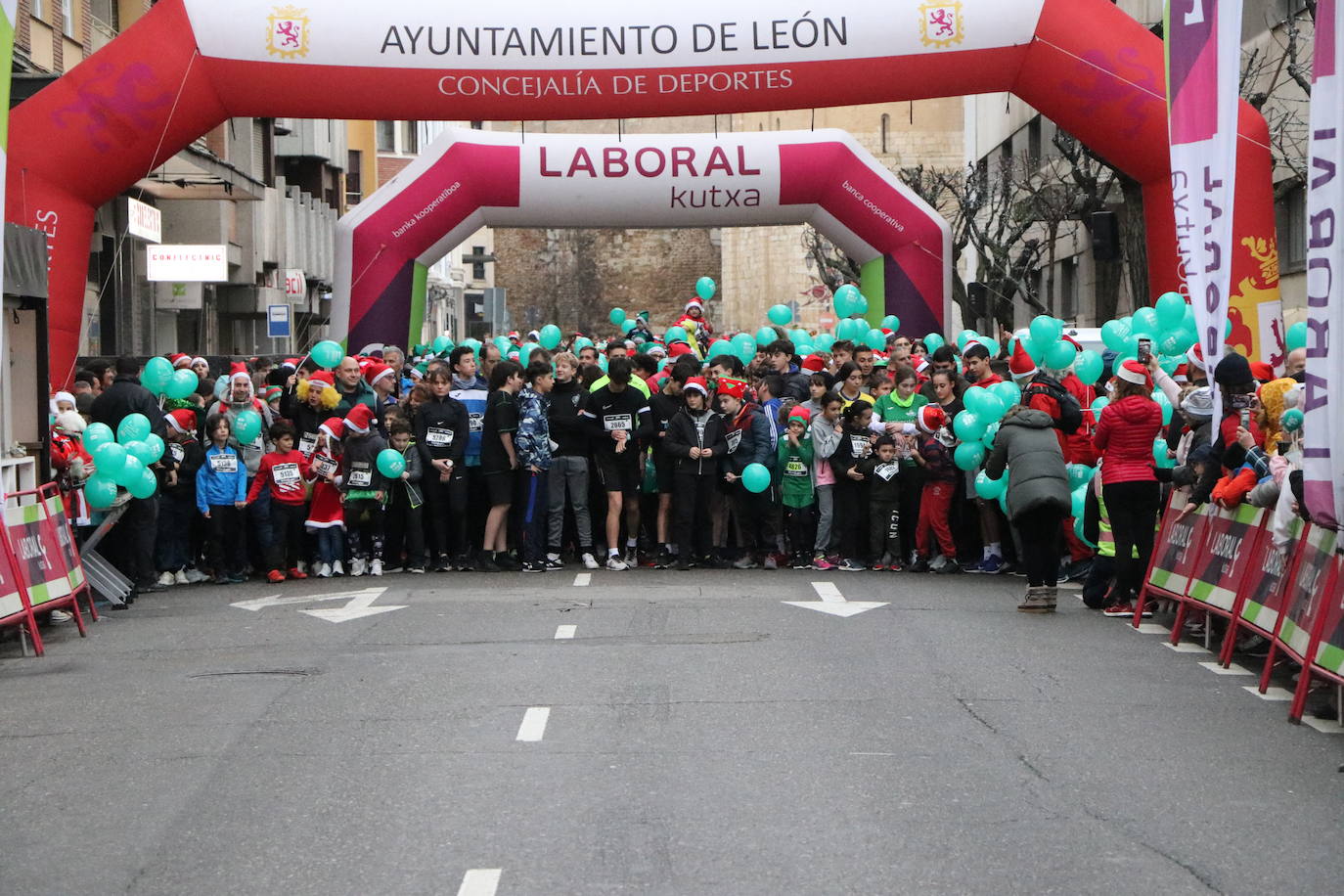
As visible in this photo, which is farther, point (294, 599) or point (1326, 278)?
point (294, 599)

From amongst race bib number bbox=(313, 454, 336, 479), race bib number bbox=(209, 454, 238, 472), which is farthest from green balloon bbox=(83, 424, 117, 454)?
race bib number bbox=(313, 454, 336, 479)

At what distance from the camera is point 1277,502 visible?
9609 millimetres

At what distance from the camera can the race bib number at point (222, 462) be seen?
1470 centimetres

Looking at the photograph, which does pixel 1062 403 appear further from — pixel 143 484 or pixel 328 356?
pixel 143 484

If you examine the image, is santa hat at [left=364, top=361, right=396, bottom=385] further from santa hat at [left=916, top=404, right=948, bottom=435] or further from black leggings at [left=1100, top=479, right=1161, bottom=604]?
black leggings at [left=1100, top=479, right=1161, bottom=604]

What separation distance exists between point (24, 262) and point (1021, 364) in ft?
23.0

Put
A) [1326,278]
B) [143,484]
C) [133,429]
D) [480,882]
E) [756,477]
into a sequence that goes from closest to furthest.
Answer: [480,882]
[1326,278]
[143,484]
[133,429]
[756,477]

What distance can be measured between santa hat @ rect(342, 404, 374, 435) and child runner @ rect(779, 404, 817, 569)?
3.39 m

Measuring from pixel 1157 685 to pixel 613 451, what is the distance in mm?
6952

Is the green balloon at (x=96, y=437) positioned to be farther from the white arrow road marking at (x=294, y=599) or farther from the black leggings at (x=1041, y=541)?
the black leggings at (x=1041, y=541)

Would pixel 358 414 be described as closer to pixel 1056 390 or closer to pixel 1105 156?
pixel 1056 390

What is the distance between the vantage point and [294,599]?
45.0ft

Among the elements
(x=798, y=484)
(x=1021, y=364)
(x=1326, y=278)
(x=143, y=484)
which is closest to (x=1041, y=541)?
(x=1021, y=364)

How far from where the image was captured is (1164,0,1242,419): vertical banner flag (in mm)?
11797
